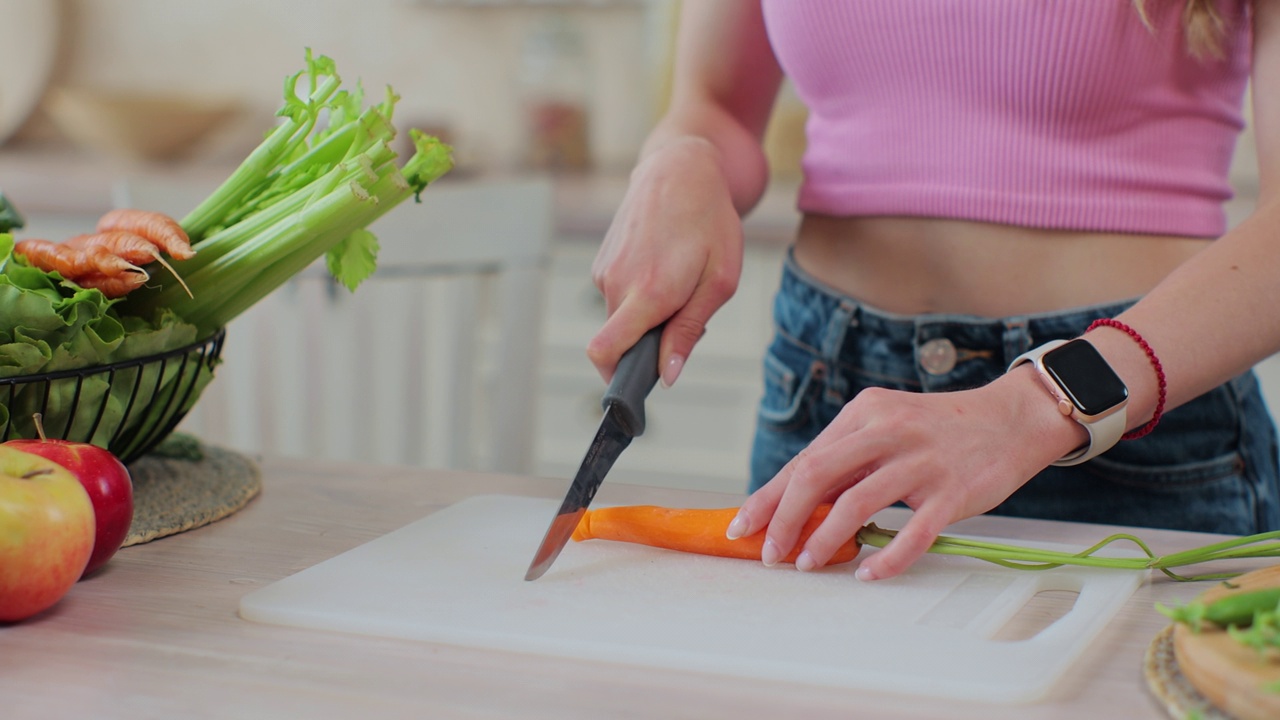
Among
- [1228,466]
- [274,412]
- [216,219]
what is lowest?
[274,412]

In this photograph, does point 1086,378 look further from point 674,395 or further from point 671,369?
point 674,395

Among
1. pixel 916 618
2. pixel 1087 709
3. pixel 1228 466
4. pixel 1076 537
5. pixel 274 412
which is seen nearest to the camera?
pixel 1087 709

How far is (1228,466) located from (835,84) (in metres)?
0.47

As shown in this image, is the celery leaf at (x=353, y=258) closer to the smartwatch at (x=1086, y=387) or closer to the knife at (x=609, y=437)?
the knife at (x=609, y=437)

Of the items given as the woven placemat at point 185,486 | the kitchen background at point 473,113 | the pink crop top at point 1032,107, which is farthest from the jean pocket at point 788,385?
the kitchen background at point 473,113

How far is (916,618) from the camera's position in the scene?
26.2 inches

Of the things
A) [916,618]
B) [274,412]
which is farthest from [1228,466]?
[274,412]

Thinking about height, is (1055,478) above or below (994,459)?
below

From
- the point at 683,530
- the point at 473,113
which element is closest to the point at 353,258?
the point at 683,530

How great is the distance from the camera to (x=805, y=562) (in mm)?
725

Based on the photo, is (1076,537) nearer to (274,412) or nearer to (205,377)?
(205,377)

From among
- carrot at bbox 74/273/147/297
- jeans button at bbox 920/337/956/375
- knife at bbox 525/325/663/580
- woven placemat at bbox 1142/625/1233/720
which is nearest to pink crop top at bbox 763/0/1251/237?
jeans button at bbox 920/337/956/375

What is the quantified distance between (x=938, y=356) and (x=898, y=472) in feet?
→ 1.11

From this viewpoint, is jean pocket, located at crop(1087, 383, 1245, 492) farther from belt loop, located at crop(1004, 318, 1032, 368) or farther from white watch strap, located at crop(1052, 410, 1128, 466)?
white watch strap, located at crop(1052, 410, 1128, 466)
